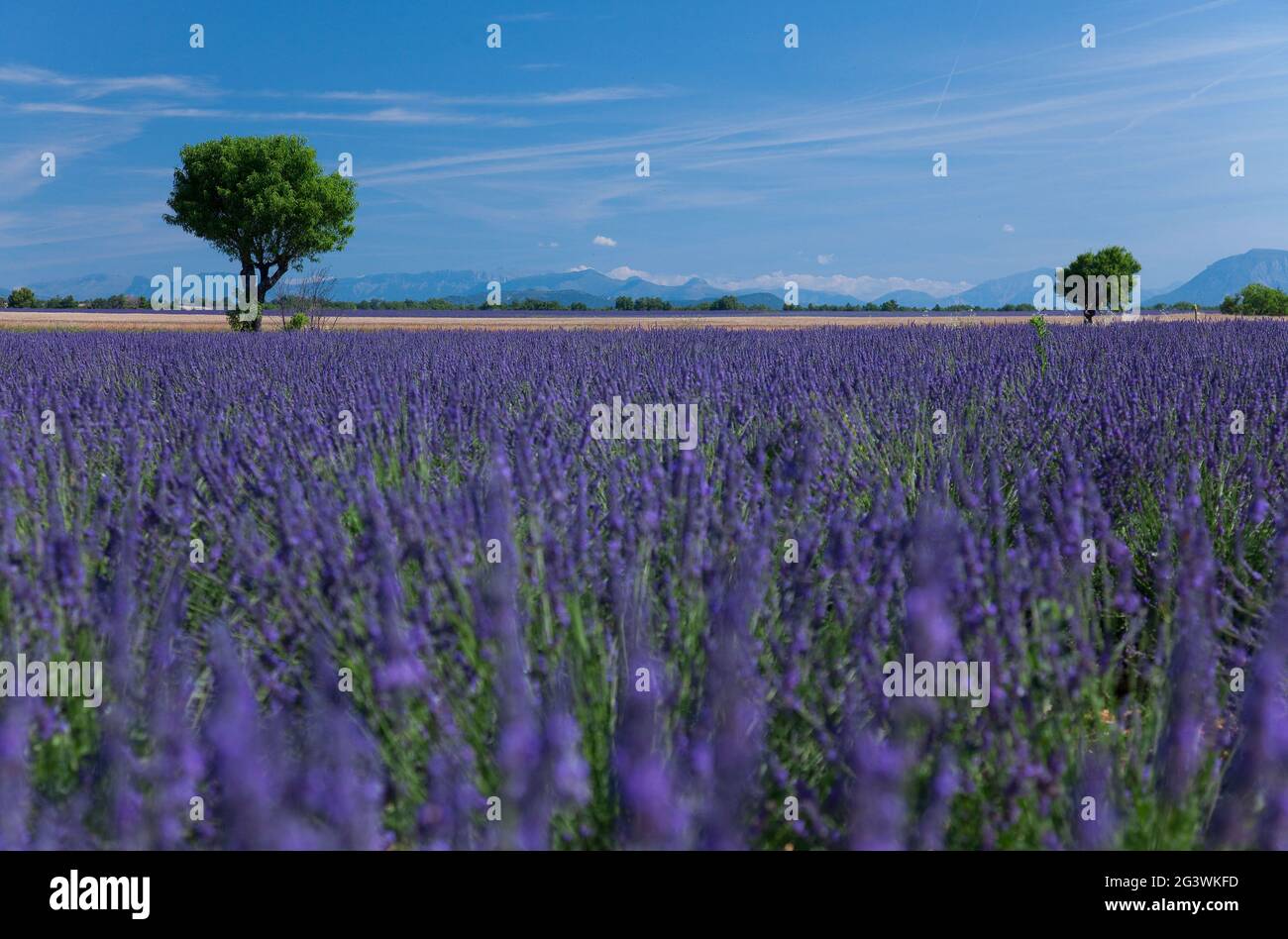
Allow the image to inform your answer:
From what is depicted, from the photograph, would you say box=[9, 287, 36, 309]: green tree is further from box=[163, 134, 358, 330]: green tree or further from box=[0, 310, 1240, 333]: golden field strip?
box=[163, 134, 358, 330]: green tree

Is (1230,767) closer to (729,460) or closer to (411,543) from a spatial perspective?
(729,460)

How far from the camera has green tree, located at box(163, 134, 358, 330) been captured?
984 inches

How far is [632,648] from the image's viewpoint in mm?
1523

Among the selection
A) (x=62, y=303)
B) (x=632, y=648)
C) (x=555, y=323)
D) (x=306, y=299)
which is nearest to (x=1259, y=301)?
(x=555, y=323)

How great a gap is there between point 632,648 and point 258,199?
2627 cm

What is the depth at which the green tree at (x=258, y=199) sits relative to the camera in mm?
25000

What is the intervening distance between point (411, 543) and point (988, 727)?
40.0 inches

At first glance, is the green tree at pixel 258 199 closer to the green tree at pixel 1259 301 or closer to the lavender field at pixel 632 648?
the lavender field at pixel 632 648

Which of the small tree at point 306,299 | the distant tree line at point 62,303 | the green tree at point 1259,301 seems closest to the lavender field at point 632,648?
Result: the small tree at point 306,299

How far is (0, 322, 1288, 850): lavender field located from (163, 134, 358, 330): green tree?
2442cm

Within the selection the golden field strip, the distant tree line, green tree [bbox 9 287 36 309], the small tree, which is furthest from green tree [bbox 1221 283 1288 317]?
green tree [bbox 9 287 36 309]

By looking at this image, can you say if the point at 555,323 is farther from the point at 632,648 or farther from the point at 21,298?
the point at 21,298
